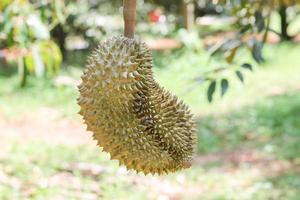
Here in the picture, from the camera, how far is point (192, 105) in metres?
6.91

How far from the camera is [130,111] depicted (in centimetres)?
127

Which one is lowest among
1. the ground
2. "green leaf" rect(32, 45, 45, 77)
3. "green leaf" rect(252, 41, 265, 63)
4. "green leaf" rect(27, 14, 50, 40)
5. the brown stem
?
the ground

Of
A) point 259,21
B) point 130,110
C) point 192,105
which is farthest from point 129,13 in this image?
point 192,105

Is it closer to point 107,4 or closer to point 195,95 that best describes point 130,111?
point 195,95

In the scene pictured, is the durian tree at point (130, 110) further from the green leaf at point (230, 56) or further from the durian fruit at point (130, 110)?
the green leaf at point (230, 56)

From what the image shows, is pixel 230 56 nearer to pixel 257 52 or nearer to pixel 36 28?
pixel 257 52

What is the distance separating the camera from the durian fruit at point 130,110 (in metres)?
1.25

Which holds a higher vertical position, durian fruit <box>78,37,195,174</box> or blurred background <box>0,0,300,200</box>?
durian fruit <box>78,37,195,174</box>

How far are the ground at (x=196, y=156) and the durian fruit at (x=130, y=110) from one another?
1.11 metres

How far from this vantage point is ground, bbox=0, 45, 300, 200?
13.6 ft

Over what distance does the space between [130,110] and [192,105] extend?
18.6ft

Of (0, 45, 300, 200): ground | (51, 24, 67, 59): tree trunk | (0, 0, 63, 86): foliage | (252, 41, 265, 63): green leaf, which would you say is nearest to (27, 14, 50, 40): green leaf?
(0, 0, 63, 86): foliage

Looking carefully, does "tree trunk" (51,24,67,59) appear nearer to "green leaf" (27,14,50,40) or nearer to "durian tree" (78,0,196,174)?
"green leaf" (27,14,50,40)

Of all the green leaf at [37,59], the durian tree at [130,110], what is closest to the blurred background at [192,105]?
the green leaf at [37,59]
